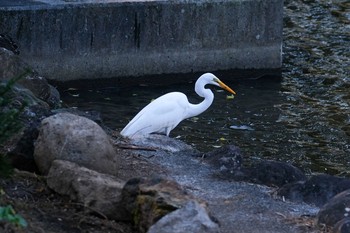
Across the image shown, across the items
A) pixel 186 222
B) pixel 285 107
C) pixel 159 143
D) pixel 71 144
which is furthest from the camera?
pixel 285 107

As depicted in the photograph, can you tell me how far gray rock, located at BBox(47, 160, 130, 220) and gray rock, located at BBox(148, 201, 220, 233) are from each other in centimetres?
71

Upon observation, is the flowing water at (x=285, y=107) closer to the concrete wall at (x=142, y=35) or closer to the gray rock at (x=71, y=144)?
the concrete wall at (x=142, y=35)

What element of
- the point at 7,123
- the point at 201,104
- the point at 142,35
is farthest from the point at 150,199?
the point at 142,35

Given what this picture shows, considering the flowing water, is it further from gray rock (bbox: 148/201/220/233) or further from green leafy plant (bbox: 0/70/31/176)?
green leafy plant (bbox: 0/70/31/176)

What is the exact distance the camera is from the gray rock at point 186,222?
466cm

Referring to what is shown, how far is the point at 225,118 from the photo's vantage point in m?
11.7

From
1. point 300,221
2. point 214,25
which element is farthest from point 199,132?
point 300,221

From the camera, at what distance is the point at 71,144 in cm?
580

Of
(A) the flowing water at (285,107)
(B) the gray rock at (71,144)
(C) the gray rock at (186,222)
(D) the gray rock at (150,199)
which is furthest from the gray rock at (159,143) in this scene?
(C) the gray rock at (186,222)

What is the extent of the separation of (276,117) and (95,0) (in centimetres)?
328

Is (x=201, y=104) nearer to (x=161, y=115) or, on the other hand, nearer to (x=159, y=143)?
(x=161, y=115)

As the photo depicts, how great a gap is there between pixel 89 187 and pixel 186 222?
1.01 metres

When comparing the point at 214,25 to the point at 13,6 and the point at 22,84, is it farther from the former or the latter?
the point at 22,84

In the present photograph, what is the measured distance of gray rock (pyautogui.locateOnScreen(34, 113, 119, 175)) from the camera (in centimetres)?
581
